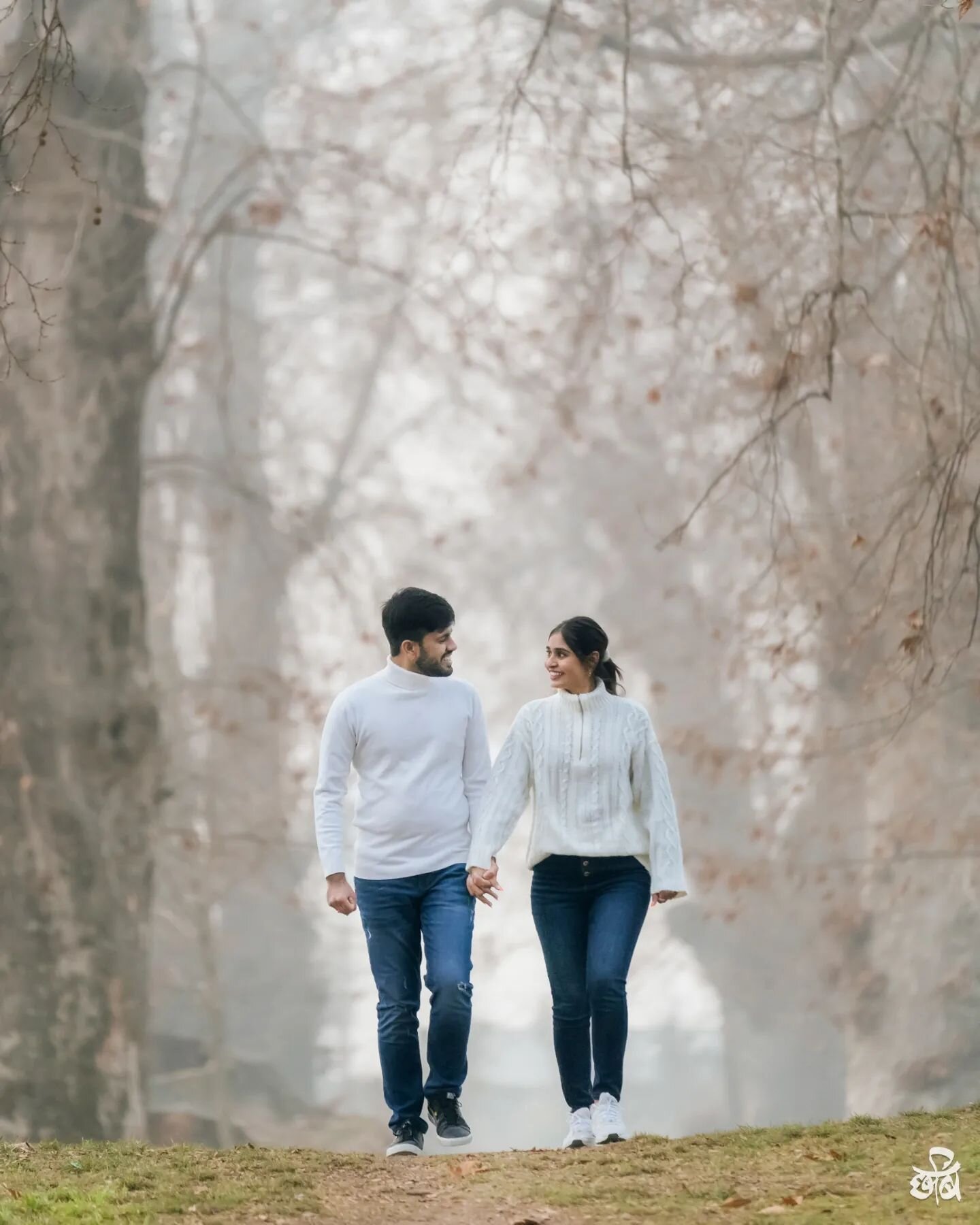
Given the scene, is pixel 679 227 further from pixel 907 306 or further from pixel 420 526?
pixel 420 526

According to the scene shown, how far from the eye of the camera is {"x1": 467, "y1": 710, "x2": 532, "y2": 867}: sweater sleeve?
3596 millimetres

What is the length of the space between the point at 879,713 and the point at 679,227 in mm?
2102

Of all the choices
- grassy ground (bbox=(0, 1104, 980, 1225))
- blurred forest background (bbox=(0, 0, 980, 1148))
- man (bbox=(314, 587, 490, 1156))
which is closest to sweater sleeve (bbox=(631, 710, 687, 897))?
man (bbox=(314, 587, 490, 1156))

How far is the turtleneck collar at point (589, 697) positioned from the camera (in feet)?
12.2

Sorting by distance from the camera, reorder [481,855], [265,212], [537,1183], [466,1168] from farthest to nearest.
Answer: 1. [265,212]
2. [481,855]
3. [466,1168]
4. [537,1183]

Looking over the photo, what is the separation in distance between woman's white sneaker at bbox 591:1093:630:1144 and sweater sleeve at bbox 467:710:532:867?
2.09 feet

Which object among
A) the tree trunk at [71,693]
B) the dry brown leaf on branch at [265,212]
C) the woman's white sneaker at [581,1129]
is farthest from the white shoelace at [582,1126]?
the dry brown leaf on branch at [265,212]

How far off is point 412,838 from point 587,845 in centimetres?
41

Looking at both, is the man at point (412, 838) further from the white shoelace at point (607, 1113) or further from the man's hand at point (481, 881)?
the white shoelace at point (607, 1113)

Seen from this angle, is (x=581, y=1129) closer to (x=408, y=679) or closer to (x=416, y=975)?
(x=416, y=975)

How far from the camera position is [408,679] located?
3699 mm

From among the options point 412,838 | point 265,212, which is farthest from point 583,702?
point 265,212

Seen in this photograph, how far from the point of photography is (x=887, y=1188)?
311cm

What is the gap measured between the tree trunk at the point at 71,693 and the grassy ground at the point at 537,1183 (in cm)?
170
